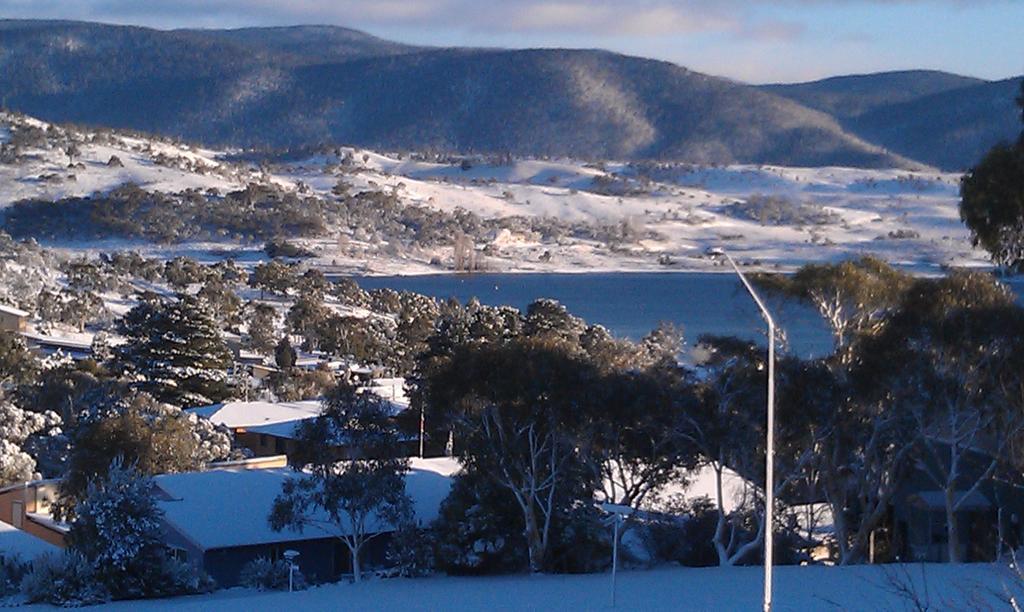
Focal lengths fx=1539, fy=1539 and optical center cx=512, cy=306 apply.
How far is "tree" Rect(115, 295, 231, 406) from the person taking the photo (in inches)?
1491

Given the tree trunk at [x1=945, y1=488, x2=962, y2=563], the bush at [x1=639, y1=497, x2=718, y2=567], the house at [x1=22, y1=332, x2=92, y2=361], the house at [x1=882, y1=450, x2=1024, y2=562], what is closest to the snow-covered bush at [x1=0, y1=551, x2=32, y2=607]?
the bush at [x1=639, y1=497, x2=718, y2=567]

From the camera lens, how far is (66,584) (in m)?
17.5

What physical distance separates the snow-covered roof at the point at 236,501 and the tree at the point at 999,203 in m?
8.53

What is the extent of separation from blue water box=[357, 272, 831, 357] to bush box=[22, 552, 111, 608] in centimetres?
3938

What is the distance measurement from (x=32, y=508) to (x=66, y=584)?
7.70m

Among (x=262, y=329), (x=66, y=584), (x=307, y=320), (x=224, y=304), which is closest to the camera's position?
(x=66, y=584)

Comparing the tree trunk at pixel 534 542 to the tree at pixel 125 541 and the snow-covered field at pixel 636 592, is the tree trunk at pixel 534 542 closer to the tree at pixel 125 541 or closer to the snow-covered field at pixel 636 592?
the snow-covered field at pixel 636 592

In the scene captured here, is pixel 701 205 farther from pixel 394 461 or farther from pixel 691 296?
pixel 394 461

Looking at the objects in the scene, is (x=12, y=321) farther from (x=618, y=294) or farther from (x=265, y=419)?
(x=618, y=294)

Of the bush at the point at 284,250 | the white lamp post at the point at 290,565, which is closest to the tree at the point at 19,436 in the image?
the white lamp post at the point at 290,565

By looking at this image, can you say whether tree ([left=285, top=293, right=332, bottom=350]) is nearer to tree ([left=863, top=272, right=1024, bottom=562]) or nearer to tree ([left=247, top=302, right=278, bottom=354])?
tree ([left=247, top=302, right=278, bottom=354])

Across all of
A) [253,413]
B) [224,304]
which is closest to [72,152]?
Result: [224,304]

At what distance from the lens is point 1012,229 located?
53.9 feet

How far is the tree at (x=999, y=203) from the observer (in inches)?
637
